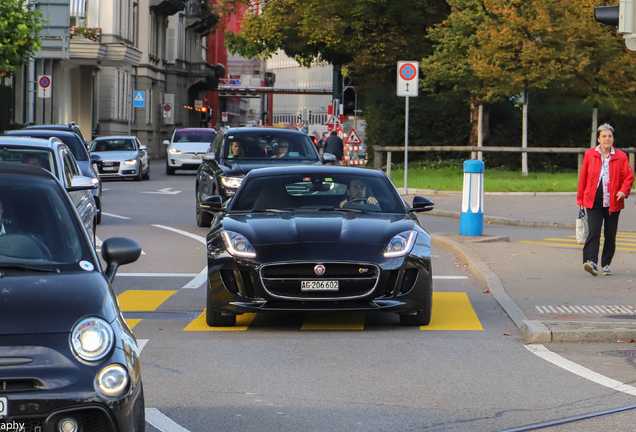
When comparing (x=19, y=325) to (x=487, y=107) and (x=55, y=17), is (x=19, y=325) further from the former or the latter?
(x=55, y=17)

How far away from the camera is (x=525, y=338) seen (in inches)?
352

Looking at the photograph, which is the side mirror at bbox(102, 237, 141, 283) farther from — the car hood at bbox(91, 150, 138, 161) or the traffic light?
the car hood at bbox(91, 150, 138, 161)

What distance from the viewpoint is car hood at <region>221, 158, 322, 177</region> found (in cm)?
1823

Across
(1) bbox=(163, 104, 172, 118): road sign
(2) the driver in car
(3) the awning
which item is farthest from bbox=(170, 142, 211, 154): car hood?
(2) the driver in car

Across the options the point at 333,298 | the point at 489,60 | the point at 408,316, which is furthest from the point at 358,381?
the point at 489,60

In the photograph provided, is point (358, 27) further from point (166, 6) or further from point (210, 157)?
point (166, 6)

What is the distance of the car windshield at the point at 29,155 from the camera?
13047 millimetres

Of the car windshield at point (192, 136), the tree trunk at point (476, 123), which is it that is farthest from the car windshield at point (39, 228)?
the car windshield at point (192, 136)

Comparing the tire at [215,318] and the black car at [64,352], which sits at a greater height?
the black car at [64,352]

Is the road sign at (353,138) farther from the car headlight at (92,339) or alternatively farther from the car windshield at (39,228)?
the car headlight at (92,339)

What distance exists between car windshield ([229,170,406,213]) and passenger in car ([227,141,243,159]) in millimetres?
8706

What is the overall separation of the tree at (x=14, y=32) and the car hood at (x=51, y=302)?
1058 inches

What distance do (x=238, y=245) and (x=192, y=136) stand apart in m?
34.0

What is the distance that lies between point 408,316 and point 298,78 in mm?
158363
